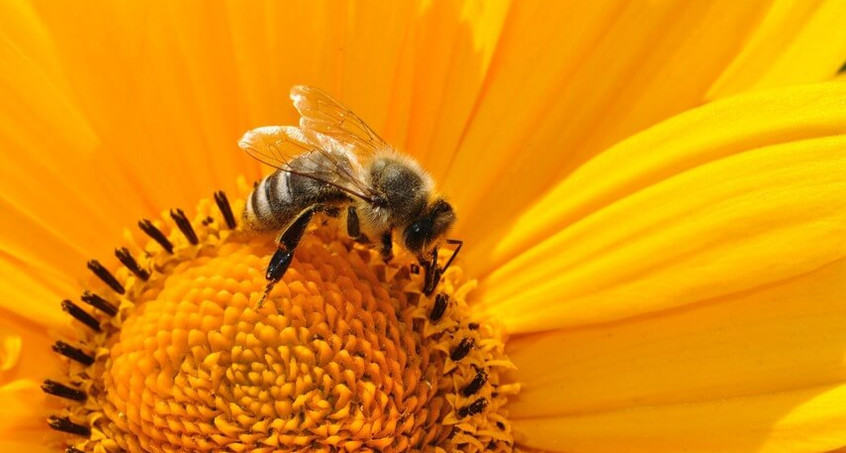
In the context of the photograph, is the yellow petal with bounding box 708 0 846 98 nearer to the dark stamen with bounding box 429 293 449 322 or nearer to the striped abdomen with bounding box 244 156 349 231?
the dark stamen with bounding box 429 293 449 322

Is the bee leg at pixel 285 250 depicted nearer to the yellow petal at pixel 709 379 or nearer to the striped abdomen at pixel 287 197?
the striped abdomen at pixel 287 197

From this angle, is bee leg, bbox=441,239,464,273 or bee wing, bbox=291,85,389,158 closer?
bee wing, bbox=291,85,389,158

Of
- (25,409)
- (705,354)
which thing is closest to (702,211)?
(705,354)

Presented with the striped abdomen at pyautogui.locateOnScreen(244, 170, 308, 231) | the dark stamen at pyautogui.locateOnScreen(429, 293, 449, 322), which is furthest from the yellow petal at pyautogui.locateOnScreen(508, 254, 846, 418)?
the striped abdomen at pyautogui.locateOnScreen(244, 170, 308, 231)

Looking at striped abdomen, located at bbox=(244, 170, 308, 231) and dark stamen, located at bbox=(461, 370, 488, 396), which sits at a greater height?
striped abdomen, located at bbox=(244, 170, 308, 231)

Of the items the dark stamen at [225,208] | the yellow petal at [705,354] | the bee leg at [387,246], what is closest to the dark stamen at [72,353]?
the dark stamen at [225,208]

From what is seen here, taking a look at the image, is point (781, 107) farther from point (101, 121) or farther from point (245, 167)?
point (101, 121)
